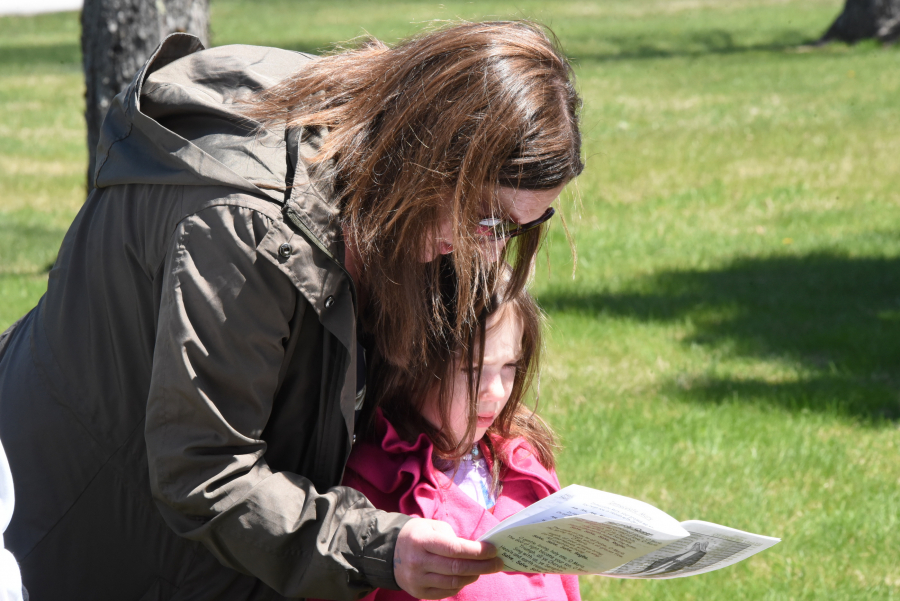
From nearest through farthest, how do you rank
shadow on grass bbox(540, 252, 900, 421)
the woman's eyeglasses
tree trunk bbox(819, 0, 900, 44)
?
the woman's eyeglasses < shadow on grass bbox(540, 252, 900, 421) < tree trunk bbox(819, 0, 900, 44)

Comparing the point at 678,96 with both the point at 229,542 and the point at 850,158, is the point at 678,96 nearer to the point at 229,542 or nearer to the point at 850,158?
the point at 850,158

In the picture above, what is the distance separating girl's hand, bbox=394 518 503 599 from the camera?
180 centimetres

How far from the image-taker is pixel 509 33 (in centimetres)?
193

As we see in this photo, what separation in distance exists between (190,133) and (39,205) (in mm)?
7076

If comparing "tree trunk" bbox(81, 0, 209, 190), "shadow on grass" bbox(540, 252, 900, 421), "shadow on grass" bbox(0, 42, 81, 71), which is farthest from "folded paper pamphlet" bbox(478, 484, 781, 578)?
"shadow on grass" bbox(0, 42, 81, 71)

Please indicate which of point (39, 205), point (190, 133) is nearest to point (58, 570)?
point (190, 133)

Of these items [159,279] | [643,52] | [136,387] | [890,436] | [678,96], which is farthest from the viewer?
[643,52]

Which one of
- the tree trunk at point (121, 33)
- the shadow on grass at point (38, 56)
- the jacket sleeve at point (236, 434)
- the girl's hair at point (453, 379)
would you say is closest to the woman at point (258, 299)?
the jacket sleeve at point (236, 434)

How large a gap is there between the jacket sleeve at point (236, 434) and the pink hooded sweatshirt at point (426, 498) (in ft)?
0.88

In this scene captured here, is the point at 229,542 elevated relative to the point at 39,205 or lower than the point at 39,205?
elevated

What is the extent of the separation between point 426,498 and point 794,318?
12.6 ft

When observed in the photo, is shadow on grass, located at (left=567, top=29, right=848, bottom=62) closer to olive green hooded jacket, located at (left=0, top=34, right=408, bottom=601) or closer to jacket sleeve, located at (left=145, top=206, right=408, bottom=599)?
olive green hooded jacket, located at (left=0, top=34, right=408, bottom=601)

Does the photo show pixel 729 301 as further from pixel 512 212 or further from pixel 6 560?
pixel 6 560

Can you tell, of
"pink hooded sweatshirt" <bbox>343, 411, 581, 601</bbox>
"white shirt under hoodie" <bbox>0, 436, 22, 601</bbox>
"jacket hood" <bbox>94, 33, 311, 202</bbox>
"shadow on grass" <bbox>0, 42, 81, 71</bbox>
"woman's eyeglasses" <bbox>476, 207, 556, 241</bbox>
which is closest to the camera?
"white shirt under hoodie" <bbox>0, 436, 22, 601</bbox>
